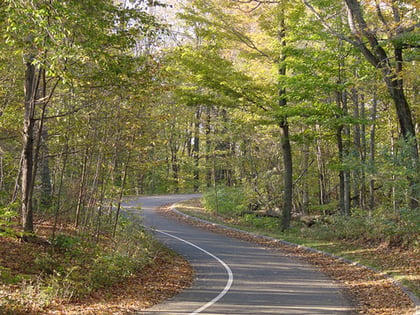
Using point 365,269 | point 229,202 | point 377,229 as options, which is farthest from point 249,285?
point 229,202

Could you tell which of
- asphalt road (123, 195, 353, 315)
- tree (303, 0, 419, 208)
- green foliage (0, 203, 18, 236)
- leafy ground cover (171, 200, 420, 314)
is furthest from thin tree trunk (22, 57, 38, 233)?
tree (303, 0, 419, 208)

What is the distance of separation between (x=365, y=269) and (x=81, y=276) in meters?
8.59

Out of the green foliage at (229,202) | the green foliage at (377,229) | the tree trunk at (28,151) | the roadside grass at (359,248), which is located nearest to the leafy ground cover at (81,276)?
the tree trunk at (28,151)

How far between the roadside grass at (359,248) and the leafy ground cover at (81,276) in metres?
5.97

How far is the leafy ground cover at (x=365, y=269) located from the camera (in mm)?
9676

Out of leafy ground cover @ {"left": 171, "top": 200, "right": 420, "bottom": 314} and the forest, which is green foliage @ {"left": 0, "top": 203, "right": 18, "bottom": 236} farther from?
leafy ground cover @ {"left": 171, "top": 200, "right": 420, "bottom": 314}

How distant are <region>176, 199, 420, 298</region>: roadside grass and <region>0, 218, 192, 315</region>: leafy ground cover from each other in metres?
5.97

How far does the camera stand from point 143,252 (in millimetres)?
13922

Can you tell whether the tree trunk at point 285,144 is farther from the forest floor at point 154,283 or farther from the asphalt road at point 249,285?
the forest floor at point 154,283

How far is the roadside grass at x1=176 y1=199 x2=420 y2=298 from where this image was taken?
11969 mm

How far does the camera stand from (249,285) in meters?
11.2

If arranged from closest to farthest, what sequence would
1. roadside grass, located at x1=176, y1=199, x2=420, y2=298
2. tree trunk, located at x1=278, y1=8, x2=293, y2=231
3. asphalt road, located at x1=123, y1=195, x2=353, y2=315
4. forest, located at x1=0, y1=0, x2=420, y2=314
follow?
asphalt road, located at x1=123, y1=195, x2=353, y2=315 < forest, located at x1=0, y1=0, x2=420, y2=314 < roadside grass, located at x1=176, y1=199, x2=420, y2=298 < tree trunk, located at x1=278, y1=8, x2=293, y2=231

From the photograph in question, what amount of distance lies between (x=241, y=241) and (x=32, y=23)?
14517mm

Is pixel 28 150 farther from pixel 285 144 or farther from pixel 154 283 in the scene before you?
pixel 285 144
